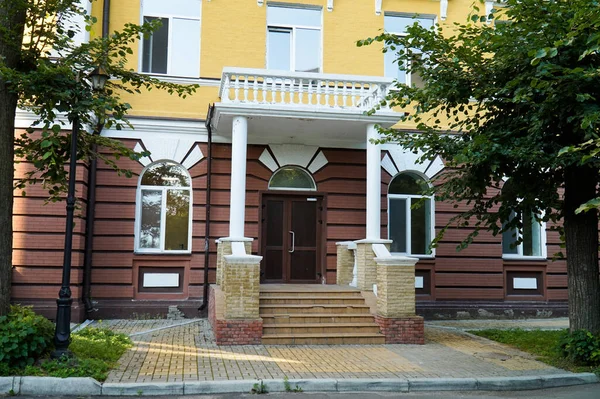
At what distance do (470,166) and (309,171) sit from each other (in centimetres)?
538

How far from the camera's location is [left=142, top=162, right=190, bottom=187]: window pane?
1400 cm

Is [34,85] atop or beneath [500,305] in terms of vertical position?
atop

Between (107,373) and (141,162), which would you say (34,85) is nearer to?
(107,373)

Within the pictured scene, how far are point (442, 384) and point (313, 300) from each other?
425 cm

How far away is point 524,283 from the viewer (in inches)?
603

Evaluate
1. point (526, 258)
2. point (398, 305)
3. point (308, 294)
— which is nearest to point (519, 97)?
point (398, 305)

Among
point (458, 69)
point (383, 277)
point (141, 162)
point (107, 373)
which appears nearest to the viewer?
point (107, 373)

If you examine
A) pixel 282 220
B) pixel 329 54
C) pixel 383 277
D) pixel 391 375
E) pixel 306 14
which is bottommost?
pixel 391 375

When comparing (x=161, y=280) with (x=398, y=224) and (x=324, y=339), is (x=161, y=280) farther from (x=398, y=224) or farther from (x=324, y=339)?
(x=398, y=224)

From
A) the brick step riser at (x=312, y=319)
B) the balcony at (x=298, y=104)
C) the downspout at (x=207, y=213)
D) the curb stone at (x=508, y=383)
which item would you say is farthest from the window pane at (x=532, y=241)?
the downspout at (x=207, y=213)

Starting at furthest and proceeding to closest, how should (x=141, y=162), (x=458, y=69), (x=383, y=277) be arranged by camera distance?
(x=141, y=162) → (x=383, y=277) → (x=458, y=69)

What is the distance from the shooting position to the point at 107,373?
7777mm

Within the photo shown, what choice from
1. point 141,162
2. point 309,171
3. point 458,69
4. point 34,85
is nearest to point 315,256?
point 309,171

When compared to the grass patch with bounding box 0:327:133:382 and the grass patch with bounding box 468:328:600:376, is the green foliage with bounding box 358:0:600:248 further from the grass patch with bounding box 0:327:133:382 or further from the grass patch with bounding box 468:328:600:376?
the grass patch with bounding box 0:327:133:382
